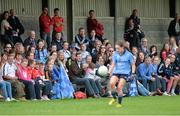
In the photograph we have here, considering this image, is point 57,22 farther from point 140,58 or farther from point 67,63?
point 140,58

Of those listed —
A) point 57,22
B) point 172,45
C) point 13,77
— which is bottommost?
point 13,77

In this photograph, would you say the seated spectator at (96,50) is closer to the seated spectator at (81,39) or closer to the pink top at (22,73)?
the seated spectator at (81,39)

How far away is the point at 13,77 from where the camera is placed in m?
24.2

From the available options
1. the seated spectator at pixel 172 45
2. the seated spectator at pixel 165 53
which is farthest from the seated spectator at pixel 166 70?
the seated spectator at pixel 172 45

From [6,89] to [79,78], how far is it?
376cm

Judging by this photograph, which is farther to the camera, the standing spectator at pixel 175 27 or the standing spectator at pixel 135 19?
the standing spectator at pixel 175 27

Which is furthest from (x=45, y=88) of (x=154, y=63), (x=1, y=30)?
(x=154, y=63)

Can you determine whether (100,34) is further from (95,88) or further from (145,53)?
(95,88)

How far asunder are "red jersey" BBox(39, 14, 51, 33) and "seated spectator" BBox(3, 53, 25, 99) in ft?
14.5

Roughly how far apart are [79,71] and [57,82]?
129 centimetres

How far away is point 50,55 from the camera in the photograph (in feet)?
85.7

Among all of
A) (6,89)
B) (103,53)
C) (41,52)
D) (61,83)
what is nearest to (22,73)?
(6,89)

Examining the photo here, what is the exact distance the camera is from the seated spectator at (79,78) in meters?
26.3

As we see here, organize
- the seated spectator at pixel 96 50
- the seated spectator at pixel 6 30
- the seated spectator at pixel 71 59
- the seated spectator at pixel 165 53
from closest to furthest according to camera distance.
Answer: the seated spectator at pixel 71 59 < the seated spectator at pixel 6 30 < the seated spectator at pixel 96 50 < the seated spectator at pixel 165 53
